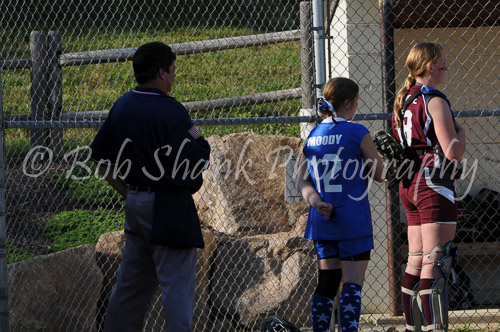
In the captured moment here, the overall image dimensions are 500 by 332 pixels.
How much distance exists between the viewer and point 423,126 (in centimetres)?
411

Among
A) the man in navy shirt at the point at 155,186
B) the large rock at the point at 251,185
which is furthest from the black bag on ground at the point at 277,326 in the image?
the large rock at the point at 251,185

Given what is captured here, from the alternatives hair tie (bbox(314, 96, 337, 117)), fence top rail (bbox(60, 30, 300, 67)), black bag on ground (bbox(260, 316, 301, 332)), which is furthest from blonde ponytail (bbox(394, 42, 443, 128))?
fence top rail (bbox(60, 30, 300, 67))

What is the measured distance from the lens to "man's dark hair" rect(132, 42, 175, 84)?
143 inches

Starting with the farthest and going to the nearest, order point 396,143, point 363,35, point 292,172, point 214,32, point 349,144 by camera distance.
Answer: point 214,32
point 363,35
point 292,172
point 396,143
point 349,144

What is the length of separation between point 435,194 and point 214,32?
10.1 meters

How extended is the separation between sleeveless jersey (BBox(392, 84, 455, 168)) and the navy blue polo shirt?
4.20 ft

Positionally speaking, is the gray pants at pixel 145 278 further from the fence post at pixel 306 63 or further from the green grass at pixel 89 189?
the green grass at pixel 89 189

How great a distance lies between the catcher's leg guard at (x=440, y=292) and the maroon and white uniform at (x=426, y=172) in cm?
19

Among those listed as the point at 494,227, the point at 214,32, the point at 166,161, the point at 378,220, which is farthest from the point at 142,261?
the point at 214,32

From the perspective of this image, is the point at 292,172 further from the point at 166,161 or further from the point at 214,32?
the point at 214,32

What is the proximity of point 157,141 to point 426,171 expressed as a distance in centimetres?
158

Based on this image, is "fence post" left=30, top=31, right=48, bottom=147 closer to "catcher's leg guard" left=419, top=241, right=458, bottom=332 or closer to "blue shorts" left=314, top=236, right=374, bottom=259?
"blue shorts" left=314, top=236, right=374, bottom=259

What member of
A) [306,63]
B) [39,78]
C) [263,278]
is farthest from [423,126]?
[39,78]

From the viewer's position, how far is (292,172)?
15.9 feet
